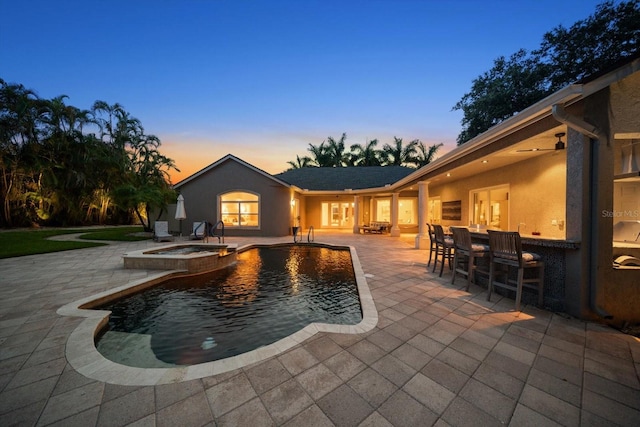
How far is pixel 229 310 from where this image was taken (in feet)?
13.4

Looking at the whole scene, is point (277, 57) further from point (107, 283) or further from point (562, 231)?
point (562, 231)

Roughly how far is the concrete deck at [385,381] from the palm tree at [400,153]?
28.3 meters

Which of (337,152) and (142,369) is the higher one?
(337,152)

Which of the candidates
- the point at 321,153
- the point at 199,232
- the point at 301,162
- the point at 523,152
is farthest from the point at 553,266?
the point at 301,162

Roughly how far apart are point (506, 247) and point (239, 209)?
1352cm

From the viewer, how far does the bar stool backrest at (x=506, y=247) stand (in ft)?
12.3

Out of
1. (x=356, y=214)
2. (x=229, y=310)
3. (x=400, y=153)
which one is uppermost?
(x=400, y=153)

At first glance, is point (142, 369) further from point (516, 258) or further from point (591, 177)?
point (591, 177)

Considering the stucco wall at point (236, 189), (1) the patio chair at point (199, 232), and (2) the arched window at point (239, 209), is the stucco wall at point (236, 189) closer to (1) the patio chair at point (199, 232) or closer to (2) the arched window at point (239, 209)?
(2) the arched window at point (239, 209)

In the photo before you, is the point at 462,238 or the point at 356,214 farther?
the point at 356,214

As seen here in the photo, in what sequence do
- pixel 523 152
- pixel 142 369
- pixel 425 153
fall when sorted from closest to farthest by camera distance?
pixel 142 369 → pixel 523 152 → pixel 425 153

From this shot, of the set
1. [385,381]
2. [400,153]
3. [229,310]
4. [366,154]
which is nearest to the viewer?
[385,381]

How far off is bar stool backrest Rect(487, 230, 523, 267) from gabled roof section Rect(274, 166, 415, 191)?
12967 millimetres

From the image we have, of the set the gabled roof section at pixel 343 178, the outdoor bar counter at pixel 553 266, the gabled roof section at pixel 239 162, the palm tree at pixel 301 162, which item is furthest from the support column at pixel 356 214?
the palm tree at pixel 301 162
